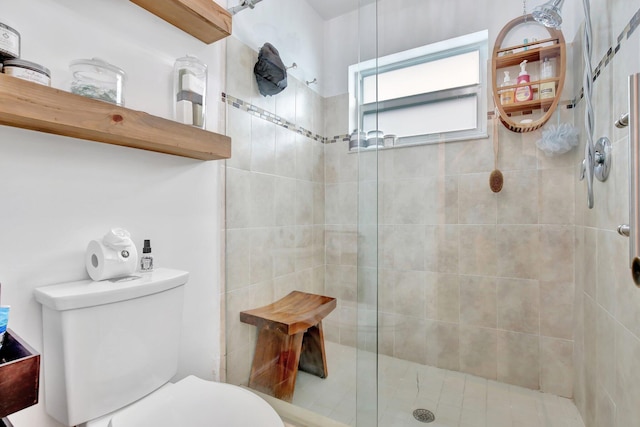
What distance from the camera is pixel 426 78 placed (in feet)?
5.93

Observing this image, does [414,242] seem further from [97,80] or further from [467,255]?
[97,80]

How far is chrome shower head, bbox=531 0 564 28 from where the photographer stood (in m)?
1.31

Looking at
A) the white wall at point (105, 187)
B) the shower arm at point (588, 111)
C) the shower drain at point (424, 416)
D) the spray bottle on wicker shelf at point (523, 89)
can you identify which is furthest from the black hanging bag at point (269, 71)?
the shower drain at point (424, 416)

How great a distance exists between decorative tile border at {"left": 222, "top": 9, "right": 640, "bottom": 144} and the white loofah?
4.6 inches

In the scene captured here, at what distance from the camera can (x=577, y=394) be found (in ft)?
Answer: 4.58

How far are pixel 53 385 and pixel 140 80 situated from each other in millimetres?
991

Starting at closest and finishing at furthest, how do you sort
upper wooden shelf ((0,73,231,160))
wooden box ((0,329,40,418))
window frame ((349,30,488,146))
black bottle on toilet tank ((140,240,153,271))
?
wooden box ((0,329,40,418)) < upper wooden shelf ((0,73,231,160)) < black bottle on toilet tank ((140,240,153,271)) < window frame ((349,30,488,146))

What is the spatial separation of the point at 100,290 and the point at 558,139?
1.87 m

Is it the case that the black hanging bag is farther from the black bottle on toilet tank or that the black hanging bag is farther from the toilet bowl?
the toilet bowl

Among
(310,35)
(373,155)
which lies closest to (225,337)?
(373,155)

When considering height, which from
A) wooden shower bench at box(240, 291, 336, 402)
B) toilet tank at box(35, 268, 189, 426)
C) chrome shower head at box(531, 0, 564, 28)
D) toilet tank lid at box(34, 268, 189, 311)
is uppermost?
chrome shower head at box(531, 0, 564, 28)

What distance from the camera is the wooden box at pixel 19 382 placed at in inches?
22.4

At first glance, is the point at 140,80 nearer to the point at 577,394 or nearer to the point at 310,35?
the point at 310,35

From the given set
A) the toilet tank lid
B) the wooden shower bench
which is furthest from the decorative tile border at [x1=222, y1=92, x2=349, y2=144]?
the wooden shower bench
